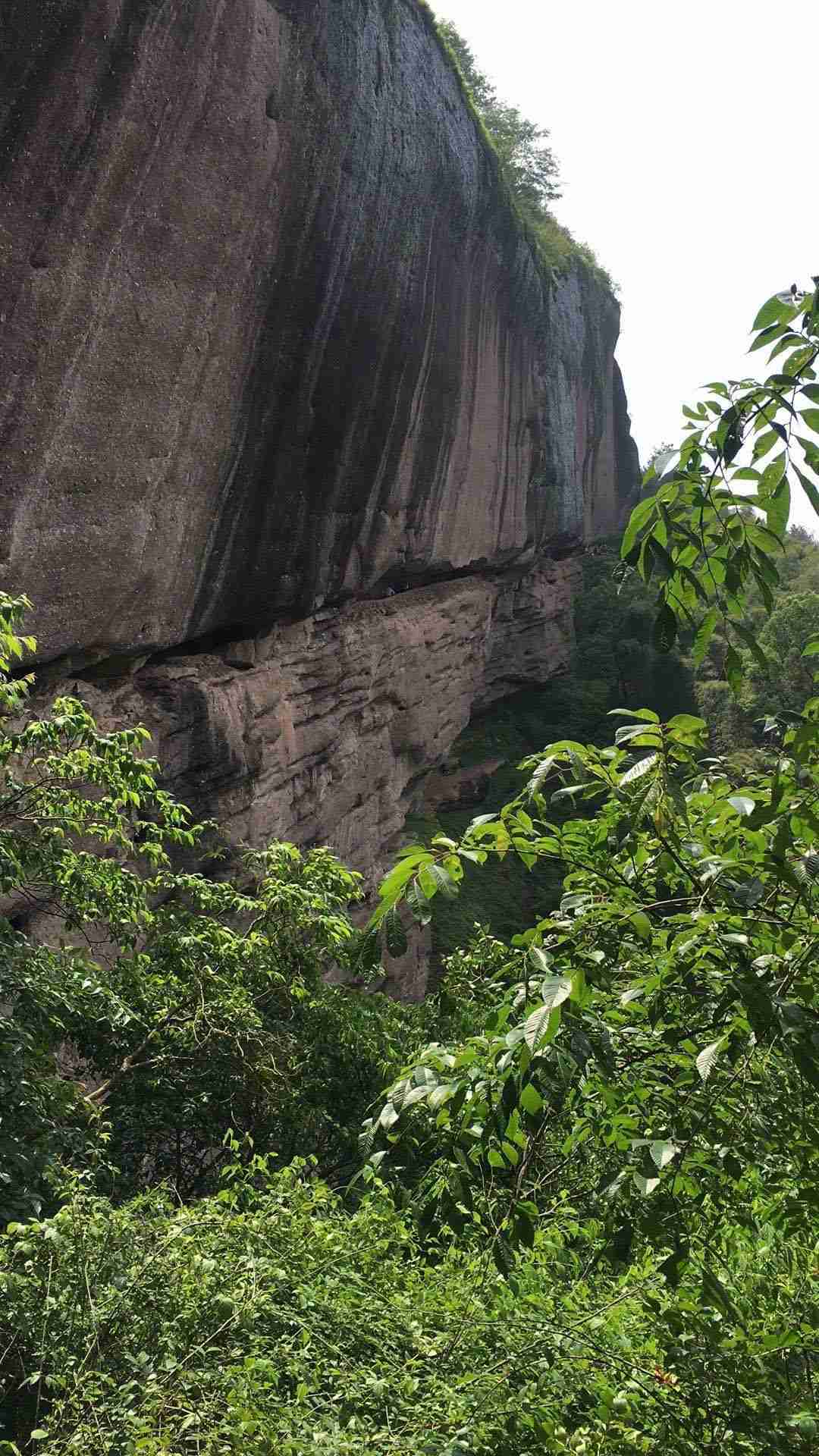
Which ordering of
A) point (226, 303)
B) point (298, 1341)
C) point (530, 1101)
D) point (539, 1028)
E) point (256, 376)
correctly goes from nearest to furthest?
point (539, 1028) < point (530, 1101) < point (298, 1341) < point (226, 303) < point (256, 376)

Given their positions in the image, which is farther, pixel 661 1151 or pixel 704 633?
pixel 704 633

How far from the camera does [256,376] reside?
8.35 meters

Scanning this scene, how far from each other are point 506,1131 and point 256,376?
7.66m

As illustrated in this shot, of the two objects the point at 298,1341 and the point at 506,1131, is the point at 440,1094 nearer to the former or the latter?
the point at 506,1131

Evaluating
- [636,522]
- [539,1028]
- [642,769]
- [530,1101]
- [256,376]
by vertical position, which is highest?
[256,376]

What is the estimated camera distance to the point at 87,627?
280 inches

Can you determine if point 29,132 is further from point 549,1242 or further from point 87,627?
point 549,1242

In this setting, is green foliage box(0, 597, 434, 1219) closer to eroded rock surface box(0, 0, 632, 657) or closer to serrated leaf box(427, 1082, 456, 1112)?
eroded rock surface box(0, 0, 632, 657)

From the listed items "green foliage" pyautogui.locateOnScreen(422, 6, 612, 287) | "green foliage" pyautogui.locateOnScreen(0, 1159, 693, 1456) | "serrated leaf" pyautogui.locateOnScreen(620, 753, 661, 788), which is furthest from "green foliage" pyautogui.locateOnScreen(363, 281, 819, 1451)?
"green foliage" pyautogui.locateOnScreen(422, 6, 612, 287)

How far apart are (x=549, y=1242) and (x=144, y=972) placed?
3.05m

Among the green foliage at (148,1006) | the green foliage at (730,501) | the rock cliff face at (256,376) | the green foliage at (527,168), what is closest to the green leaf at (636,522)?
the green foliage at (730,501)

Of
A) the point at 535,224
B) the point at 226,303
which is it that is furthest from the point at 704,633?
the point at 535,224

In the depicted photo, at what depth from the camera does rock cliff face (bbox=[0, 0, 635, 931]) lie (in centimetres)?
608

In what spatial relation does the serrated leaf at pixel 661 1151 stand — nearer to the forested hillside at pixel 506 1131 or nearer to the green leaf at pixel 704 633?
the forested hillside at pixel 506 1131
